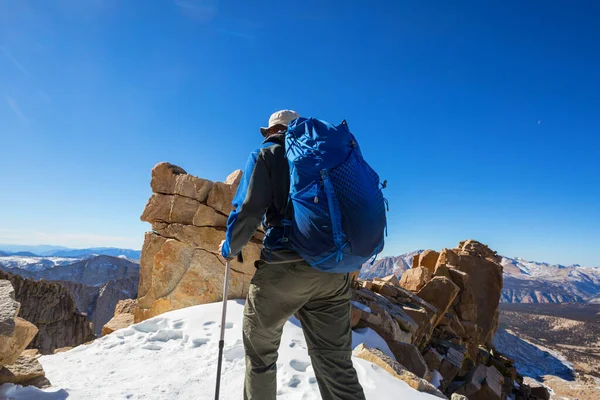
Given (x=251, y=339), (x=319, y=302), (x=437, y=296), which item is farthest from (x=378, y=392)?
(x=437, y=296)

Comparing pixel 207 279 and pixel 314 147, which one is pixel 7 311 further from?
pixel 207 279

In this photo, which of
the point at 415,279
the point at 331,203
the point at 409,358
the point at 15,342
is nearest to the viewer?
the point at 331,203

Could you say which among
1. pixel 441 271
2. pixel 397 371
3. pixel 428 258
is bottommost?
pixel 397 371

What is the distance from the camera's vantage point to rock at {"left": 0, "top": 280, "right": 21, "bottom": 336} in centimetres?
366

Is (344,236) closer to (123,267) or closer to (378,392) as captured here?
(378,392)

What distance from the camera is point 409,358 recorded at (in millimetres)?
9164

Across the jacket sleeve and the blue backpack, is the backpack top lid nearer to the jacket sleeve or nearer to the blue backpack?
the blue backpack

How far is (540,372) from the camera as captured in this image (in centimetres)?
7581

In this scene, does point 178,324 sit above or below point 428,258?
below

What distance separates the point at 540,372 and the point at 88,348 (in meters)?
100

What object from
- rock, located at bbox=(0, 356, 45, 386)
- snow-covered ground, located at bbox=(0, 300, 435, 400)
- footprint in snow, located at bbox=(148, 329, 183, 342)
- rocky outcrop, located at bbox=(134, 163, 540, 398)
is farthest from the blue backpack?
footprint in snow, located at bbox=(148, 329, 183, 342)

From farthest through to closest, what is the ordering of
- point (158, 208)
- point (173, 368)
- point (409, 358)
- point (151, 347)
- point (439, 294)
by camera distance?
point (439, 294)
point (158, 208)
point (409, 358)
point (151, 347)
point (173, 368)

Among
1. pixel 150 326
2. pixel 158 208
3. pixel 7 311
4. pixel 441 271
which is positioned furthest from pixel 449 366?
pixel 7 311

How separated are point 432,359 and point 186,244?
459 inches
